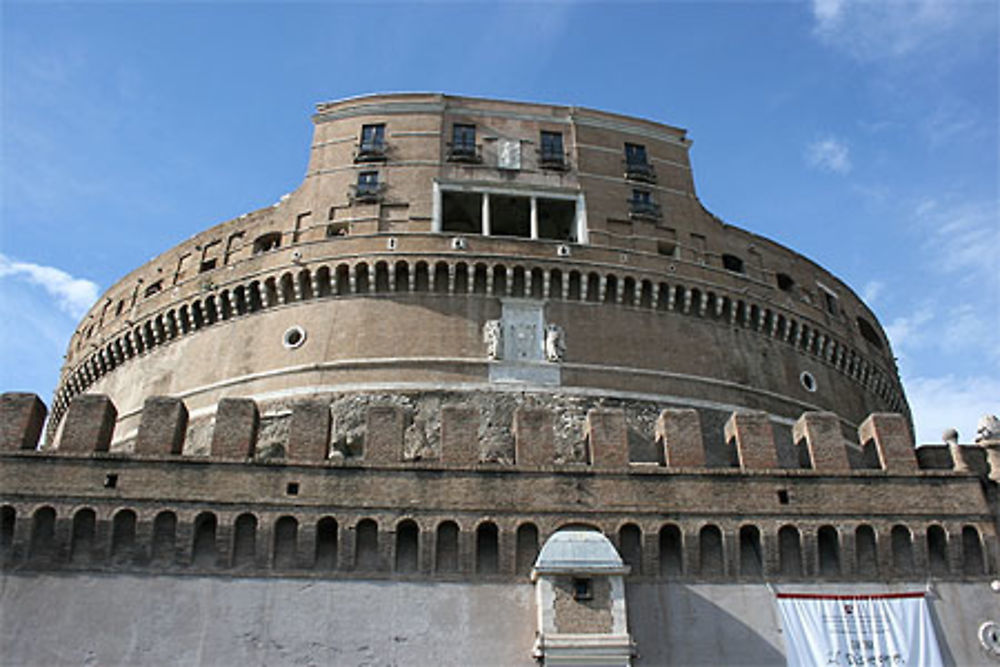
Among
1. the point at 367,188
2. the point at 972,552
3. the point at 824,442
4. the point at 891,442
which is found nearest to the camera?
the point at 972,552

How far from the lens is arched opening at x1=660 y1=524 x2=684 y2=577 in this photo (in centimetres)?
1527

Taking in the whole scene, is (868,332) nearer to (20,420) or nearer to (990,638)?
(990,638)

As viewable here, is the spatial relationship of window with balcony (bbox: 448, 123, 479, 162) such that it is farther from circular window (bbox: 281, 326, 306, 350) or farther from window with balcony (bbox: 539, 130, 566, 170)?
circular window (bbox: 281, 326, 306, 350)

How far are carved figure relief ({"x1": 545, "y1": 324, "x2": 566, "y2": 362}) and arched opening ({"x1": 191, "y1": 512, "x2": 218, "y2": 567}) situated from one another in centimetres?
1185

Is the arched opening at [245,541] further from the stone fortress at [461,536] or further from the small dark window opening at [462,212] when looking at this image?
the small dark window opening at [462,212]

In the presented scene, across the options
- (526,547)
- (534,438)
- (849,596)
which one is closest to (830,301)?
(849,596)

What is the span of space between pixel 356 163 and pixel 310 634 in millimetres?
16855

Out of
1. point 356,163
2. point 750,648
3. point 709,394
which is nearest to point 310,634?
point 750,648

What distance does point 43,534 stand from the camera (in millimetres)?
14766

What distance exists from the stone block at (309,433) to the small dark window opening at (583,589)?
464 cm

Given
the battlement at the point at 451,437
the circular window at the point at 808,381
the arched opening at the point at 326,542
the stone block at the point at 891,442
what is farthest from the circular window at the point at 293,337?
the circular window at the point at 808,381

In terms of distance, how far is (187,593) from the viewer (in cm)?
1435

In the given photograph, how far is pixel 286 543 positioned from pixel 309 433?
1.93 meters

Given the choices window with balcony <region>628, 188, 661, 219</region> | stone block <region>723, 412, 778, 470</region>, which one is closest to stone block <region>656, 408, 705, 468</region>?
stone block <region>723, 412, 778, 470</region>
